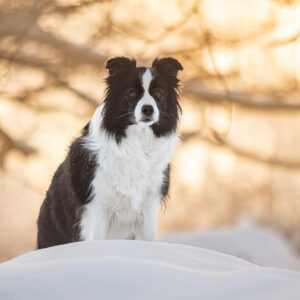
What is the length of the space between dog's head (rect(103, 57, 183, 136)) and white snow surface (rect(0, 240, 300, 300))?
1317mm

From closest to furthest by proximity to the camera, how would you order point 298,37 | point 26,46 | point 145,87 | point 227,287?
point 227,287, point 145,87, point 26,46, point 298,37

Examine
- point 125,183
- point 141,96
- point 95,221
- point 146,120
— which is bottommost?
point 95,221

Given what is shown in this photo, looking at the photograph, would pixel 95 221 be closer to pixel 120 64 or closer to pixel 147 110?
pixel 147 110

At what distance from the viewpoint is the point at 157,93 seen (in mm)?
3107

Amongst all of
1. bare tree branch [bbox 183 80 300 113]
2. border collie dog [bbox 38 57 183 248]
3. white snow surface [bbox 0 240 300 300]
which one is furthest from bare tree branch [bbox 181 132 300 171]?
white snow surface [bbox 0 240 300 300]

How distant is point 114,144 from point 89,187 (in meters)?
0.31

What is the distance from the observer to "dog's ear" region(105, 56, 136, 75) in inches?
125

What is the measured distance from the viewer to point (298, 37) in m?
5.86

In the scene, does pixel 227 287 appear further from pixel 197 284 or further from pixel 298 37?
pixel 298 37

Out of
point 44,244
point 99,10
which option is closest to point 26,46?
point 99,10

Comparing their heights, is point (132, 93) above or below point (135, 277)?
above

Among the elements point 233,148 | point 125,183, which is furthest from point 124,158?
point 233,148

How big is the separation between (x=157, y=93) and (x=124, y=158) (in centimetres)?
46

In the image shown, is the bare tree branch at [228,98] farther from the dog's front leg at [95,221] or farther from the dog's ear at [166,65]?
the dog's front leg at [95,221]
